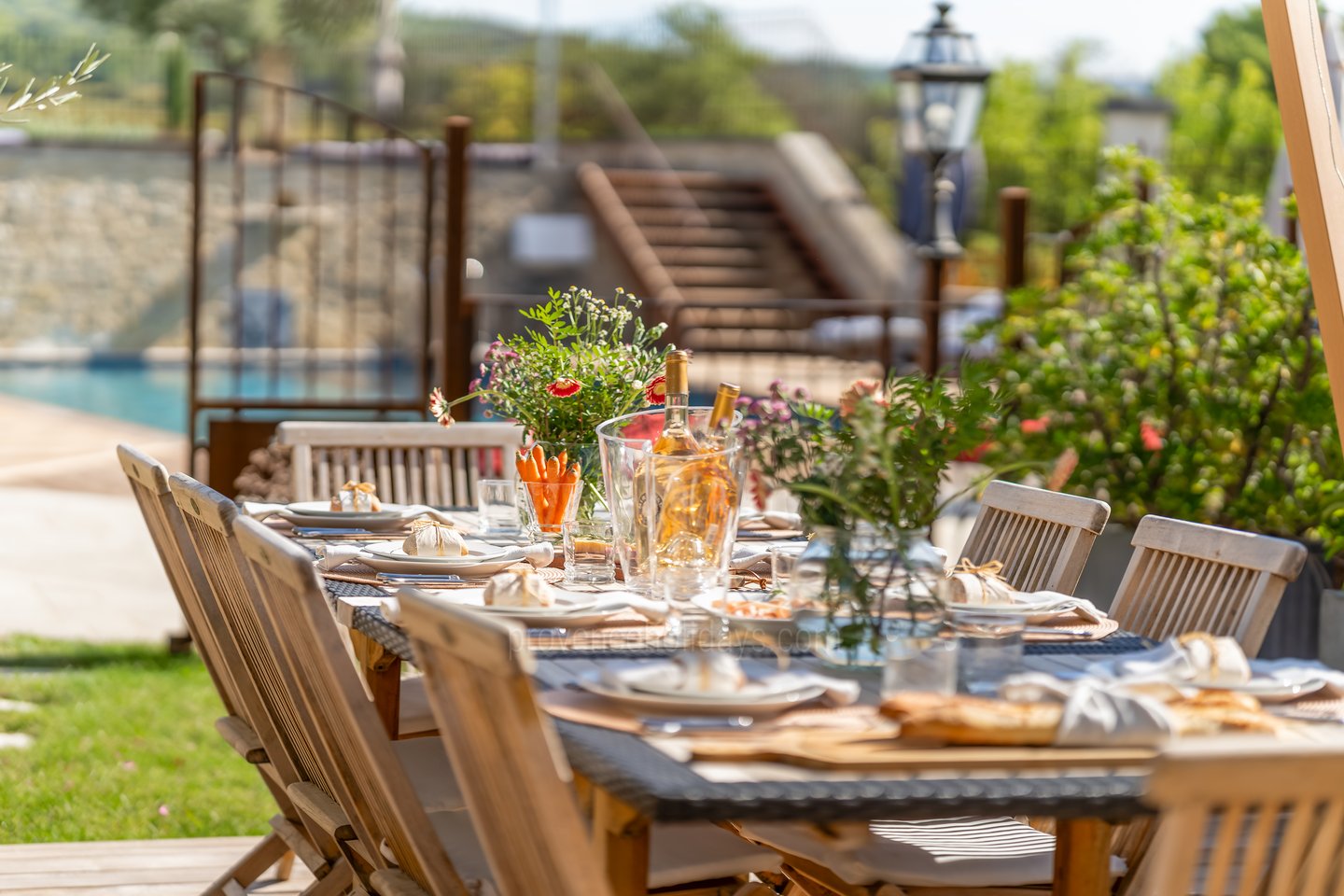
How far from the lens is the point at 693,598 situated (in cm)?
231

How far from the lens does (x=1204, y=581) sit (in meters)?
2.46

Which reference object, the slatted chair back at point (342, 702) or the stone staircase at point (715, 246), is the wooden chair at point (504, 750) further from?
the stone staircase at point (715, 246)

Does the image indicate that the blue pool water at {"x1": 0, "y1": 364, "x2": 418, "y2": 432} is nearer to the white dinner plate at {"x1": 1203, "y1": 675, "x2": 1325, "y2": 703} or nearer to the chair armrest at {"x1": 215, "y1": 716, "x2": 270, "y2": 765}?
the chair armrest at {"x1": 215, "y1": 716, "x2": 270, "y2": 765}

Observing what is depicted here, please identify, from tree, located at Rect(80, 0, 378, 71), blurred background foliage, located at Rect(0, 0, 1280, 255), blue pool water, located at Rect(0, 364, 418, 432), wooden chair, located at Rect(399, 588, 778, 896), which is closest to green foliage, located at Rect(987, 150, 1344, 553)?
wooden chair, located at Rect(399, 588, 778, 896)

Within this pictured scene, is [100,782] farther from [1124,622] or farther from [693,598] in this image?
[1124,622]

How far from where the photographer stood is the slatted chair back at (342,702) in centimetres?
189

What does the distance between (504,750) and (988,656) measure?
58 centimetres

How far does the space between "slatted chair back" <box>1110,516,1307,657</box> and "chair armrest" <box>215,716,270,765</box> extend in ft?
4.35

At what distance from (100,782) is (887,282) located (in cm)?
1311

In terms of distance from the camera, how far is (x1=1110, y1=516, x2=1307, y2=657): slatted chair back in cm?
228

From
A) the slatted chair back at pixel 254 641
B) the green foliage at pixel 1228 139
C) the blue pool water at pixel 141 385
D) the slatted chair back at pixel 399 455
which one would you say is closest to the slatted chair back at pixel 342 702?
the slatted chair back at pixel 254 641

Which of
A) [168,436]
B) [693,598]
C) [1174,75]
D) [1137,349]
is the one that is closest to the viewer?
[693,598]

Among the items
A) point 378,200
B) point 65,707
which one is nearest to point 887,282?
point 378,200

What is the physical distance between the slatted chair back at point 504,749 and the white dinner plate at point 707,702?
0.37 ft
